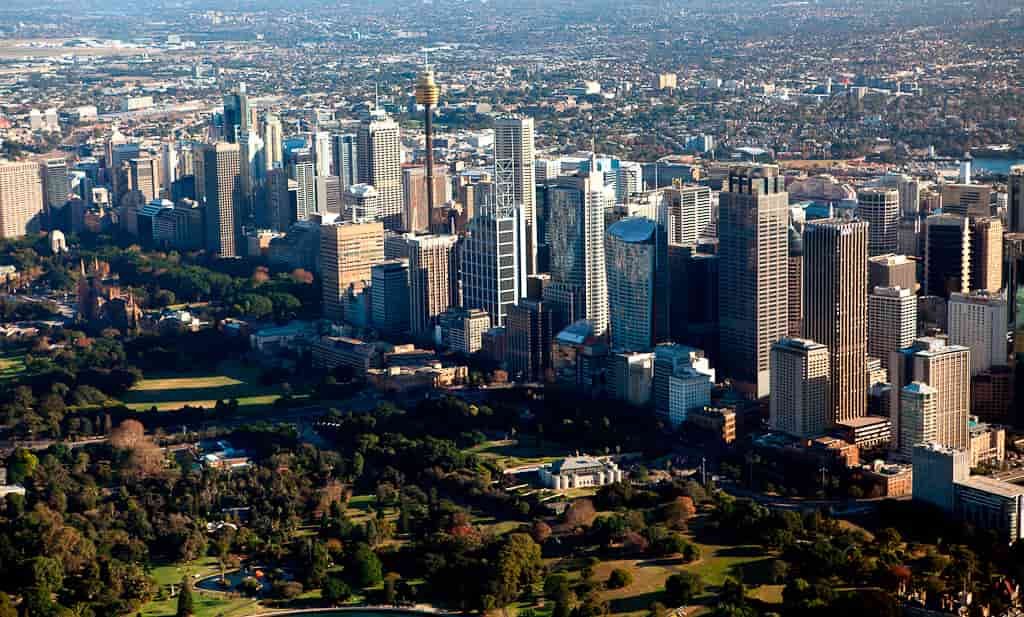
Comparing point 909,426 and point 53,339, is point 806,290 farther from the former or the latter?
point 53,339

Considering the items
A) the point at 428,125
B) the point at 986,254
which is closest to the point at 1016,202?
the point at 986,254

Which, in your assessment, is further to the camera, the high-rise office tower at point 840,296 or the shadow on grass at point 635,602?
the high-rise office tower at point 840,296

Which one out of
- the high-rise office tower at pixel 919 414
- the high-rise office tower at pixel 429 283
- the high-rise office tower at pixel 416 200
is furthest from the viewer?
the high-rise office tower at pixel 416 200

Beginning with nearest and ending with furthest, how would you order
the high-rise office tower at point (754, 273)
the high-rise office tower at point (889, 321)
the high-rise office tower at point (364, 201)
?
1. the high-rise office tower at point (889, 321)
2. the high-rise office tower at point (754, 273)
3. the high-rise office tower at point (364, 201)

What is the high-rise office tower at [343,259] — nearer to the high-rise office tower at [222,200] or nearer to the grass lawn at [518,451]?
the high-rise office tower at [222,200]

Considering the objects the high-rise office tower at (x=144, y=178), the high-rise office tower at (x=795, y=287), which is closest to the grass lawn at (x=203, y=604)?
the high-rise office tower at (x=795, y=287)

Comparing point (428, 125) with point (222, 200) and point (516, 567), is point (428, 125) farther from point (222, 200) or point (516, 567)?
point (516, 567)

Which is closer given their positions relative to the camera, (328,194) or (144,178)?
(328,194)
